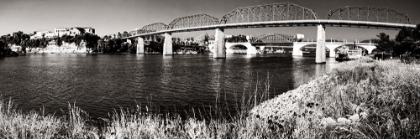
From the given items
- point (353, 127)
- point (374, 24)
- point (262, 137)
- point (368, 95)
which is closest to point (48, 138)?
point (262, 137)

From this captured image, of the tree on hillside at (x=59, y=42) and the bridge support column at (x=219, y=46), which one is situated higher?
the tree on hillside at (x=59, y=42)

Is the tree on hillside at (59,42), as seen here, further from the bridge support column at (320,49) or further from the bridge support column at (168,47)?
the bridge support column at (320,49)

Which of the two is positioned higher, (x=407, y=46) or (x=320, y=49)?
(x=320, y=49)

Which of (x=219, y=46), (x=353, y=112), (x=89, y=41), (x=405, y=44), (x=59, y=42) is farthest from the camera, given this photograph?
(x=59, y=42)

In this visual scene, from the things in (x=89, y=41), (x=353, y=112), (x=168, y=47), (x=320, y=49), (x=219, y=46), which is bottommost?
(x=353, y=112)

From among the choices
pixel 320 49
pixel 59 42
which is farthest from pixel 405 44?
pixel 59 42

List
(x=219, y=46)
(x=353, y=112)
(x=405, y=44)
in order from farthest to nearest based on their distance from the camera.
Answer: (x=219, y=46) → (x=405, y=44) → (x=353, y=112)

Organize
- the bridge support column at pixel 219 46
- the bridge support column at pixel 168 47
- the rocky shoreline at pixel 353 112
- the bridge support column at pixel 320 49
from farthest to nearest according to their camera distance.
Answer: the bridge support column at pixel 168 47 → the bridge support column at pixel 219 46 → the bridge support column at pixel 320 49 → the rocky shoreline at pixel 353 112

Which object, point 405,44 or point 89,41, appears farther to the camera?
point 89,41

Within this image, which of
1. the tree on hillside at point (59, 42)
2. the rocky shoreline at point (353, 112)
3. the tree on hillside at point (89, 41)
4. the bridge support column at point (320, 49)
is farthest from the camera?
the tree on hillside at point (59, 42)

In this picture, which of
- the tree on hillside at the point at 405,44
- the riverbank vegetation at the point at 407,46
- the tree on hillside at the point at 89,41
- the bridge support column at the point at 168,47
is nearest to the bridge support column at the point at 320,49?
the riverbank vegetation at the point at 407,46

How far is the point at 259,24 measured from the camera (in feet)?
337

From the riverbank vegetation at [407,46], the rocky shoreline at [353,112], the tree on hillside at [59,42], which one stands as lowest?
the rocky shoreline at [353,112]

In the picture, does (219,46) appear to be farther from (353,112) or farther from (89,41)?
(89,41)
